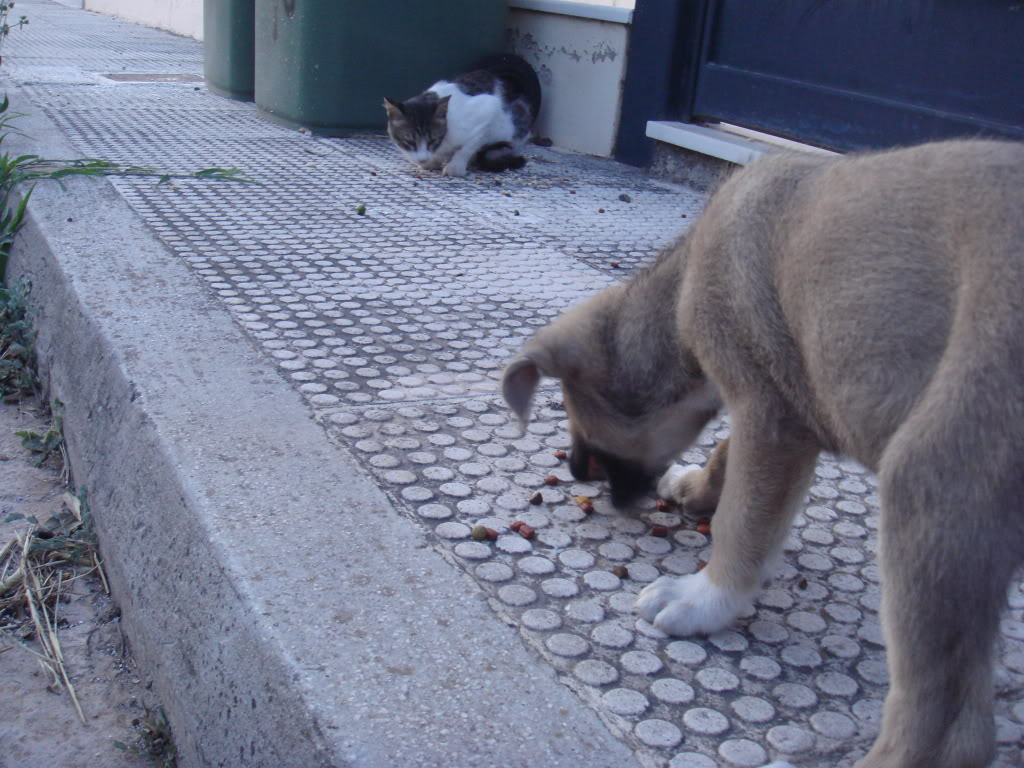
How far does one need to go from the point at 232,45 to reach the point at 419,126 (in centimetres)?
367

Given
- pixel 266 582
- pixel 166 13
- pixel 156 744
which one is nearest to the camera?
pixel 266 582

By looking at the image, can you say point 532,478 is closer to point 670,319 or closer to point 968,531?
point 670,319

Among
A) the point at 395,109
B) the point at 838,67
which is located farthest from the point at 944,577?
the point at 395,109

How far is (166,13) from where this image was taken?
17.3 m

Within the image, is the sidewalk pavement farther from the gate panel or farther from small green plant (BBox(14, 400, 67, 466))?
the gate panel

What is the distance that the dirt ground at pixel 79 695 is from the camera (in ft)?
9.00

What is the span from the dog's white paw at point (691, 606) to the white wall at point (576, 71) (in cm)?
614

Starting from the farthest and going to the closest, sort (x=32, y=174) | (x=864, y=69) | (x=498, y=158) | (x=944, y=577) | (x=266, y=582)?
1. (x=498, y=158)
2. (x=864, y=69)
3. (x=32, y=174)
4. (x=266, y=582)
5. (x=944, y=577)

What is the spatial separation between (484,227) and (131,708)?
3.70m

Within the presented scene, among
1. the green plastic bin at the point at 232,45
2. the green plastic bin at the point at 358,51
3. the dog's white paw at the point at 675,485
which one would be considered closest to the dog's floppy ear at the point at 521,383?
the dog's white paw at the point at 675,485

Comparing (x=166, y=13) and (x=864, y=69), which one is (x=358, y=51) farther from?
(x=166, y=13)

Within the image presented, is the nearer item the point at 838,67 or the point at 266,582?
the point at 266,582

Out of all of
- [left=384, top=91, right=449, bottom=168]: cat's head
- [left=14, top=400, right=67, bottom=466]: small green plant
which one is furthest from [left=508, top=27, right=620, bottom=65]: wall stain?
[left=14, top=400, right=67, bottom=466]: small green plant

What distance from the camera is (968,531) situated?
6.05ft
